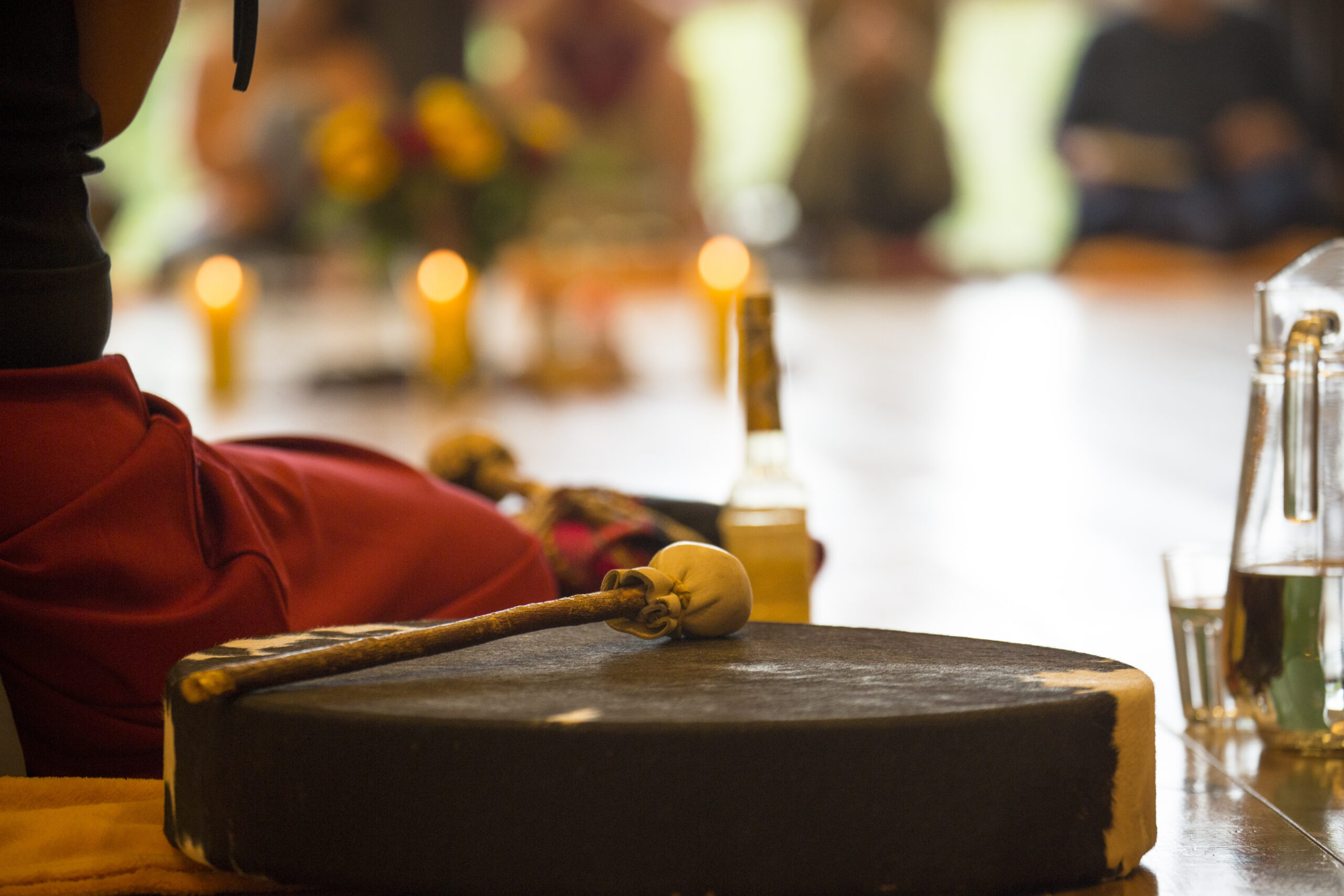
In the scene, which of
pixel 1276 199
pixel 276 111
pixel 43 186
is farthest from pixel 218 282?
pixel 1276 199

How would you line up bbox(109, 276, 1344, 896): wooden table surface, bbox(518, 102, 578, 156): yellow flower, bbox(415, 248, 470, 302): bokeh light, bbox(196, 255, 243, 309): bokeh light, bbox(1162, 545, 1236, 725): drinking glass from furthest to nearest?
bbox(196, 255, 243, 309): bokeh light, bbox(518, 102, 578, 156): yellow flower, bbox(415, 248, 470, 302): bokeh light, bbox(1162, 545, 1236, 725): drinking glass, bbox(109, 276, 1344, 896): wooden table surface

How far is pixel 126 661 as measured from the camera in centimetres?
96

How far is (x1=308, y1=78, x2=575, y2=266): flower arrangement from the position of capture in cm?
362

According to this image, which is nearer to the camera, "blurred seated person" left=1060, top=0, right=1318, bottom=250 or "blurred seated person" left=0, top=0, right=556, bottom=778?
"blurred seated person" left=0, top=0, right=556, bottom=778

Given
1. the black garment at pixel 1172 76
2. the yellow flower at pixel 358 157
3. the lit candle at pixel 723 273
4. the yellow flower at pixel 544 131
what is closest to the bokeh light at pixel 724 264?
the lit candle at pixel 723 273

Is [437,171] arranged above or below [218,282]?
above

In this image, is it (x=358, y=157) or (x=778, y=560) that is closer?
(x=778, y=560)

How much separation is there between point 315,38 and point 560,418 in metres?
4.29

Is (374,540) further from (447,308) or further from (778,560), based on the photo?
(447,308)

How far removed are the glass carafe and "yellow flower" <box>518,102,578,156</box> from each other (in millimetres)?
2742

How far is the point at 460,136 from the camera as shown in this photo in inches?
142

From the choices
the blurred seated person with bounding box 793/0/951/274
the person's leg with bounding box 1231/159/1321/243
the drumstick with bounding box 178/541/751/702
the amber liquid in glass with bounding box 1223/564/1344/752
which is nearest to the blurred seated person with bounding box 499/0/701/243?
the blurred seated person with bounding box 793/0/951/274

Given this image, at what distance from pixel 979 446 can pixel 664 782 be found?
207cm

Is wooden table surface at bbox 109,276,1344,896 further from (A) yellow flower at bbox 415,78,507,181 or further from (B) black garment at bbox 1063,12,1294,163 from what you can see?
(B) black garment at bbox 1063,12,1294,163
